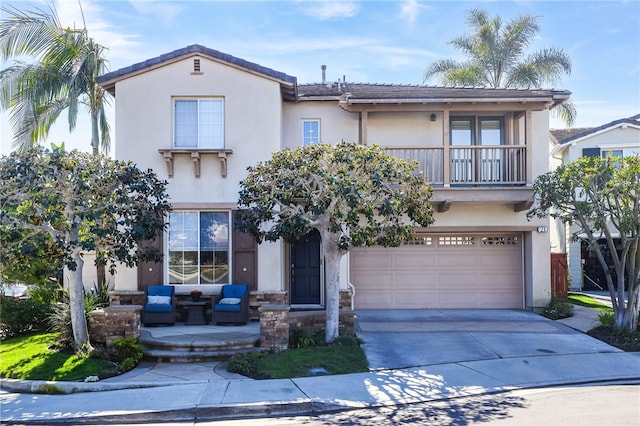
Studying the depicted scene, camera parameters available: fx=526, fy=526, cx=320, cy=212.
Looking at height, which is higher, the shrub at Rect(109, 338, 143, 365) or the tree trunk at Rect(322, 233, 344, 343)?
the tree trunk at Rect(322, 233, 344, 343)

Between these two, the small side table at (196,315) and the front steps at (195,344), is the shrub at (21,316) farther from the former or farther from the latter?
the small side table at (196,315)

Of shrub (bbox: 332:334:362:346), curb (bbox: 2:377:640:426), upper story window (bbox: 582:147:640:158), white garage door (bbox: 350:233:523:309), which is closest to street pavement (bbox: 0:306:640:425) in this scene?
curb (bbox: 2:377:640:426)

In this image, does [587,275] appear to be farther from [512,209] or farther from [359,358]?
[359,358]

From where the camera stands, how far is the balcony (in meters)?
14.0

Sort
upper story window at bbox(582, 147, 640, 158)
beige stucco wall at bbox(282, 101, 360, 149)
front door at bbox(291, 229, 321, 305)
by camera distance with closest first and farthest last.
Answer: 1. front door at bbox(291, 229, 321, 305)
2. beige stucco wall at bbox(282, 101, 360, 149)
3. upper story window at bbox(582, 147, 640, 158)

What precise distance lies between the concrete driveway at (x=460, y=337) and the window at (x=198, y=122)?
6142 mm

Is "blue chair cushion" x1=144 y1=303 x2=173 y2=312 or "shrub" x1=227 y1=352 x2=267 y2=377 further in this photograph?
"blue chair cushion" x1=144 y1=303 x2=173 y2=312

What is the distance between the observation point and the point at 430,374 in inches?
356

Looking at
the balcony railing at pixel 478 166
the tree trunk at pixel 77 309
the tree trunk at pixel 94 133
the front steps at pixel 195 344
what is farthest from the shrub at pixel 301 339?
the tree trunk at pixel 94 133

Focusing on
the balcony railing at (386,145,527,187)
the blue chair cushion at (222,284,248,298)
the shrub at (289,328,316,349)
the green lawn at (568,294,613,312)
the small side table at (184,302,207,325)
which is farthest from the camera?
the green lawn at (568,294,613,312)

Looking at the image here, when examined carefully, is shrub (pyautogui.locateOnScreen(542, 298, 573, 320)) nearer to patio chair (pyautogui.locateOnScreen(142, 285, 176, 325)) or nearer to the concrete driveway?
the concrete driveway

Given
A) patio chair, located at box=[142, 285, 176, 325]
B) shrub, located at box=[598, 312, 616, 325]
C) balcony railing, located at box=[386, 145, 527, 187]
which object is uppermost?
balcony railing, located at box=[386, 145, 527, 187]

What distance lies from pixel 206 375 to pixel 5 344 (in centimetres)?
520

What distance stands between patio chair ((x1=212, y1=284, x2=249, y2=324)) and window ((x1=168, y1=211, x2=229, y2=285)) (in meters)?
0.74
